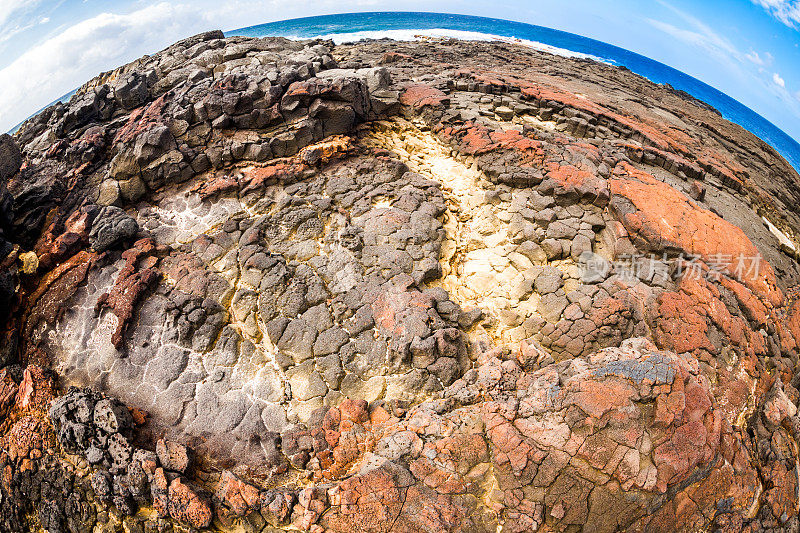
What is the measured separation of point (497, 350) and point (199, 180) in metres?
4.46

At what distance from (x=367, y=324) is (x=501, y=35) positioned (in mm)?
21893

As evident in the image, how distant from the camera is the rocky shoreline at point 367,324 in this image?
2596 mm

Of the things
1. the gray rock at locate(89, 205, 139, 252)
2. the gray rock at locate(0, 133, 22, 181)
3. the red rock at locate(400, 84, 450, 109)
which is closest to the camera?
the gray rock at locate(89, 205, 139, 252)

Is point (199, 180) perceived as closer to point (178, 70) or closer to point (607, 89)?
point (178, 70)

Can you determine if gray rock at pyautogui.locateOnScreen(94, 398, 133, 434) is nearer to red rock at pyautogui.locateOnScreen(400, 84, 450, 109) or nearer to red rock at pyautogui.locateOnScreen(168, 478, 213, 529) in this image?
red rock at pyautogui.locateOnScreen(168, 478, 213, 529)

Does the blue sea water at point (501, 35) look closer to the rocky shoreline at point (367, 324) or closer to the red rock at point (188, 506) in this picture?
the rocky shoreline at point (367, 324)

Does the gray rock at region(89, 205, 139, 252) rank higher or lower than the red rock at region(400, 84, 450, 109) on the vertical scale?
higher

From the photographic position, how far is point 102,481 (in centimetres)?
279

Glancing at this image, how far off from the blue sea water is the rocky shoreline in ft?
44.9

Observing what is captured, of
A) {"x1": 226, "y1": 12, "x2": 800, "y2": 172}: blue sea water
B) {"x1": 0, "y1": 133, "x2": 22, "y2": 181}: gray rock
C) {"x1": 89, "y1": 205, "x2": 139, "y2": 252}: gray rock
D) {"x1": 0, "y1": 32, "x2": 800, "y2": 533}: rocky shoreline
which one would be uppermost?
{"x1": 0, "y1": 133, "x2": 22, "y2": 181}: gray rock

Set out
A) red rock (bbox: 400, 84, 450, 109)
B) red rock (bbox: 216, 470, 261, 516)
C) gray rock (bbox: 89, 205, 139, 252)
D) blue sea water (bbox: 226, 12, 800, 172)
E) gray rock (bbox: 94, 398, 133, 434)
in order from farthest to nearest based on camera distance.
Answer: blue sea water (bbox: 226, 12, 800, 172)
red rock (bbox: 400, 84, 450, 109)
gray rock (bbox: 89, 205, 139, 252)
gray rock (bbox: 94, 398, 133, 434)
red rock (bbox: 216, 470, 261, 516)

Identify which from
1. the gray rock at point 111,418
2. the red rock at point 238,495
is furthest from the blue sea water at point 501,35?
the red rock at point 238,495

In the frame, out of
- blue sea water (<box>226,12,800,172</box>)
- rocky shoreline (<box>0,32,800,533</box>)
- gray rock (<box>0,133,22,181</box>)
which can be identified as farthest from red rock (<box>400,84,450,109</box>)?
blue sea water (<box>226,12,800,172</box>)

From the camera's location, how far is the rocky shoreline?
2.60 metres
